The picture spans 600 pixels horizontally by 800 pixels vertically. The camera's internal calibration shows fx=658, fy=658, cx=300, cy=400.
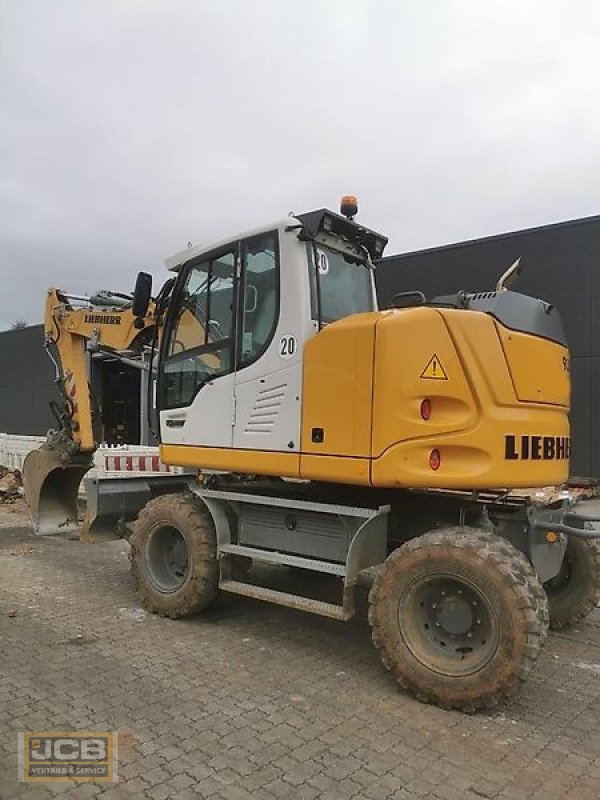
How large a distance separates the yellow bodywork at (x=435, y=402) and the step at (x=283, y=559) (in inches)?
26.9

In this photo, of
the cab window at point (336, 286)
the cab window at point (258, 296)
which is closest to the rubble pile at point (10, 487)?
the cab window at point (258, 296)

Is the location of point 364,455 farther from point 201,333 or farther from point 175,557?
point 175,557

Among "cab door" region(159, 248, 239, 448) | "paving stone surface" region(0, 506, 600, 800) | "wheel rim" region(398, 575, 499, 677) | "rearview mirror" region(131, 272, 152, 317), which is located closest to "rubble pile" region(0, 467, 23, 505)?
"paving stone surface" region(0, 506, 600, 800)

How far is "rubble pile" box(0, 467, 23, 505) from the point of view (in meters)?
12.4

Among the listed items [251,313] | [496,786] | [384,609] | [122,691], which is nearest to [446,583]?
[384,609]

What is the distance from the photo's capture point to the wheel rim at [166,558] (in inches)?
229

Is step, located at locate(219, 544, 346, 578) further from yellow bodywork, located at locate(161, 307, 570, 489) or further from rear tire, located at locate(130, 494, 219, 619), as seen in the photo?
yellow bodywork, located at locate(161, 307, 570, 489)

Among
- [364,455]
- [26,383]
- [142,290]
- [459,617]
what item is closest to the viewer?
[459,617]

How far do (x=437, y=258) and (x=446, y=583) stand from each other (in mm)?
10812

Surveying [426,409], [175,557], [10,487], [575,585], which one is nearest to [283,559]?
[175,557]

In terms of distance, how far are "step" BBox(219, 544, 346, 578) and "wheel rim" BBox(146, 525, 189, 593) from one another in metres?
0.59

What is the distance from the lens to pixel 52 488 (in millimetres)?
7688

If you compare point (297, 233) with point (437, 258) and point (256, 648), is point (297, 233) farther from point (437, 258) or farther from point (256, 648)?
point (437, 258)

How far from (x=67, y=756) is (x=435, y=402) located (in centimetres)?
290
